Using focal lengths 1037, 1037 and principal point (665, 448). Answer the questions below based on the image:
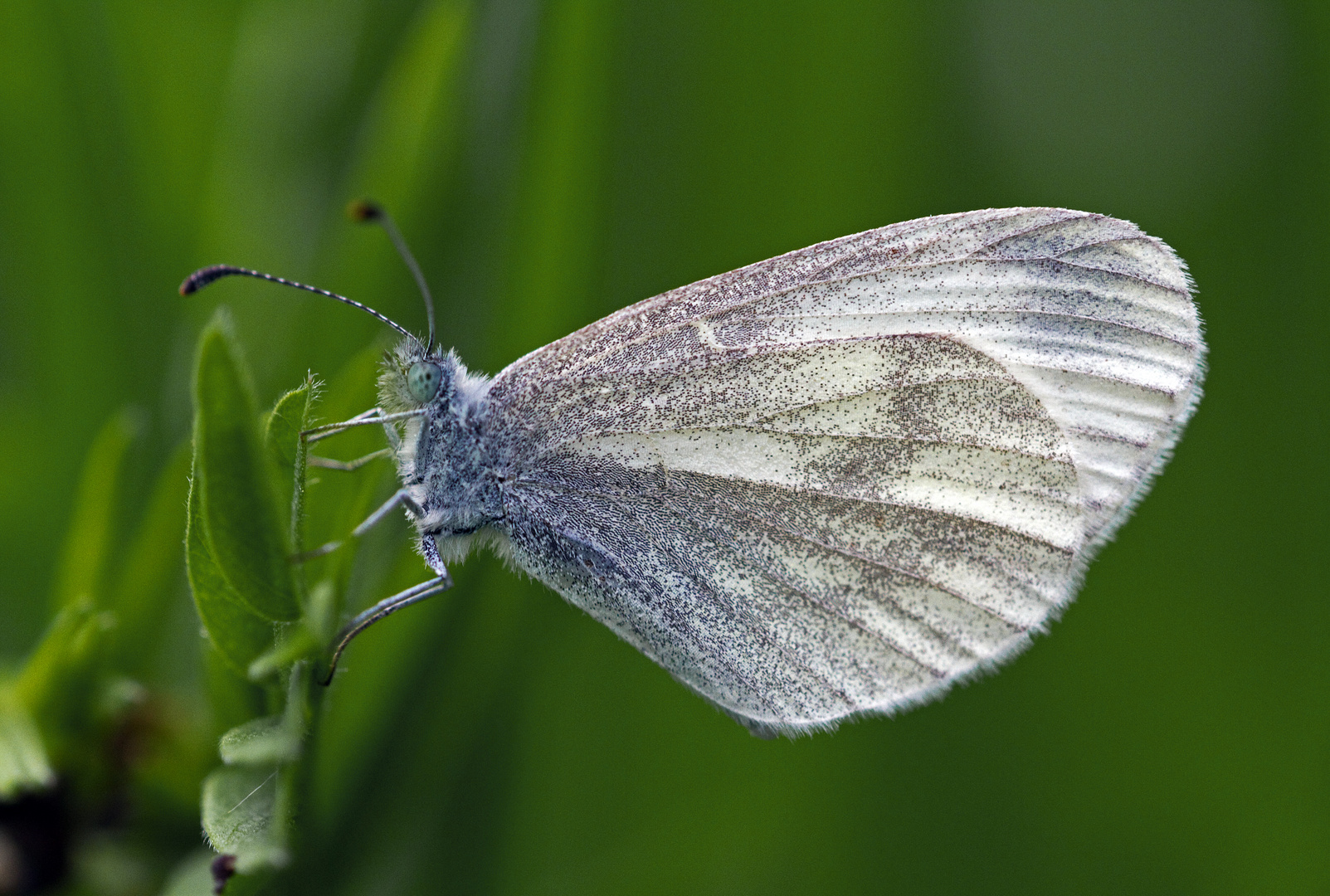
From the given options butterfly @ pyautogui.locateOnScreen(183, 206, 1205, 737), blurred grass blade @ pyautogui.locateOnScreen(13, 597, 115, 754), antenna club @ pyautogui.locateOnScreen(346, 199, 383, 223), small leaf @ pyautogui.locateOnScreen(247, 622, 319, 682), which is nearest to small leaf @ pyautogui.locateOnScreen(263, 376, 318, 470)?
small leaf @ pyautogui.locateOnScreen(247, 622, 319, 682)

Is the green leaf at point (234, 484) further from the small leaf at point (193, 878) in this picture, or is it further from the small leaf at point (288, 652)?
the small leaf at point (193, 878)

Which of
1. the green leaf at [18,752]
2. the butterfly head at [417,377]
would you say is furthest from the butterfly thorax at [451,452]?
the green leaf at [18,752]

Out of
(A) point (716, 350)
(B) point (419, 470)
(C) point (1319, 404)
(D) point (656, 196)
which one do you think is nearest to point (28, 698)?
(B) point (419, 470)

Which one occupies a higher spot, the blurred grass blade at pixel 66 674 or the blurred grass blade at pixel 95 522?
the blurred grass blade at pixel 95 522

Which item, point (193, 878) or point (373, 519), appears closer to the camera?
point (193, 878)

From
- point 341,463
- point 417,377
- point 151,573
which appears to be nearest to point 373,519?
point 341,463

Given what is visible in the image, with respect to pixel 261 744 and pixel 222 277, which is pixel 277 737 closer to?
pixel 261 744
